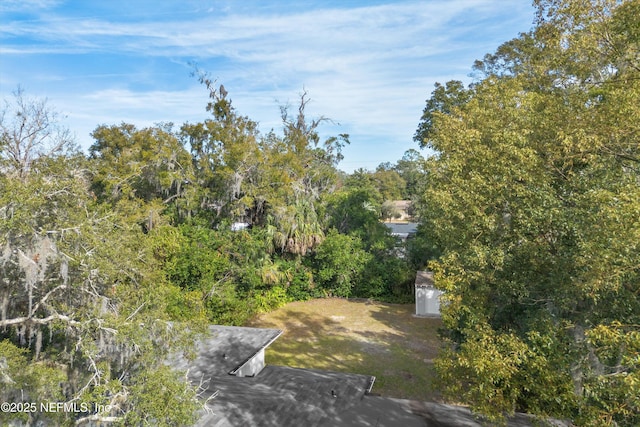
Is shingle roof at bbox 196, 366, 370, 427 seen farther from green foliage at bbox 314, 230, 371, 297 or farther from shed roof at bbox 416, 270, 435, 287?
green foliage at bbox 314, 230, 371, 297

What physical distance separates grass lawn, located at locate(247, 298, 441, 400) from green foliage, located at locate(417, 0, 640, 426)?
4273 millimetres

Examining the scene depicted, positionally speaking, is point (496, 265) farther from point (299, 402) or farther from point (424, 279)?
point (424, 279)

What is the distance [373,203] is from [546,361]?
66.8 feet

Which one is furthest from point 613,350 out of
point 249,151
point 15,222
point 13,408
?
point 249,151

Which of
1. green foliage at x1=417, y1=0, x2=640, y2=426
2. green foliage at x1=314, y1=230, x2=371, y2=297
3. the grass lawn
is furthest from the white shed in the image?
green foliage at x1=417, y1=0, x2=640, y2=426

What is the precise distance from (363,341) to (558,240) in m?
11.4

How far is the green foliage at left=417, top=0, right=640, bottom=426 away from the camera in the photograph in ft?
17.1

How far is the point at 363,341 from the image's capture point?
54.6ft

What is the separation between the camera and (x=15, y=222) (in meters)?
5.35

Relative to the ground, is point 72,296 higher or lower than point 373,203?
lower

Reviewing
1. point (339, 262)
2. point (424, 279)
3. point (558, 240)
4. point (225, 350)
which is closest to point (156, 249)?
point (225, 350)

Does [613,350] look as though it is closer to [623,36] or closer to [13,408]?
[623,36]

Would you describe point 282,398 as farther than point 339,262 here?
No

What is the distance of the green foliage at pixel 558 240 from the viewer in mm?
5227
